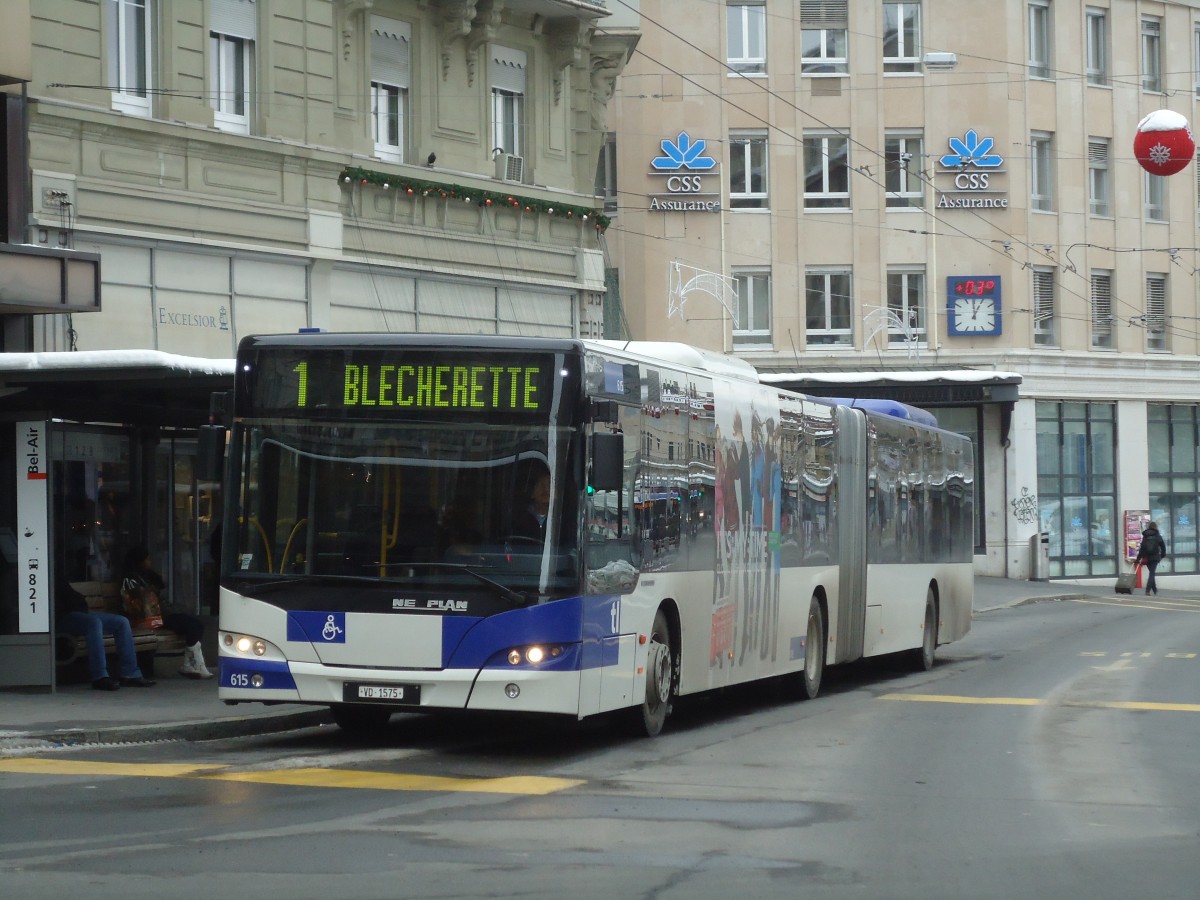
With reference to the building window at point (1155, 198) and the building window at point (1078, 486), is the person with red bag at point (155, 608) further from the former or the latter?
the building window at point (1155, 198)

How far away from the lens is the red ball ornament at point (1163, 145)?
2708 centimetres

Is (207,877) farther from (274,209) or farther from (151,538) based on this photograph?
(274,209)

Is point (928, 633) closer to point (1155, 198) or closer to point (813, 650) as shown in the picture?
point (813, 650)

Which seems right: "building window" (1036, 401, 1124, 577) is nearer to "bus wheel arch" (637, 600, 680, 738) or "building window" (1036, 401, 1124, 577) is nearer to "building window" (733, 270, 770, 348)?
"building window" (733, 270, 770, 348)

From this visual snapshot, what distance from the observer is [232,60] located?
23.8 meters

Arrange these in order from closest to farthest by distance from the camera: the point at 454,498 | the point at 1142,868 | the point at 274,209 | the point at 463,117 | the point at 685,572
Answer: the point at 1142,868 < the point at 454,498 < the point at 685,572 < the point at 274,209 < the point at 463,117

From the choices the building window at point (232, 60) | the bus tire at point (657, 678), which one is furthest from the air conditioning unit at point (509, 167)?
the bus tire at point (657, 678)

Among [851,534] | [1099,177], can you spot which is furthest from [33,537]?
[1099,177]

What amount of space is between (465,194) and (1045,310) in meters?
24.9

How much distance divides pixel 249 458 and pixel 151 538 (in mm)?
6877

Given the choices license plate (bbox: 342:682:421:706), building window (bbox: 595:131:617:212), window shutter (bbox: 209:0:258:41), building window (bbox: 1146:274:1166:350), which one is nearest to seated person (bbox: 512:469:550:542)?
license plate (bbox: 342:682:421:706)

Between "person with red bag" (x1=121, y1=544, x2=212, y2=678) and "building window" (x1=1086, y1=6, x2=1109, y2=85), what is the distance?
1451 inches

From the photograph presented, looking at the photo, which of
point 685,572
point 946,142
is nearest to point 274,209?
point 685,572

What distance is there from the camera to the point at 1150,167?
89.7 feet
